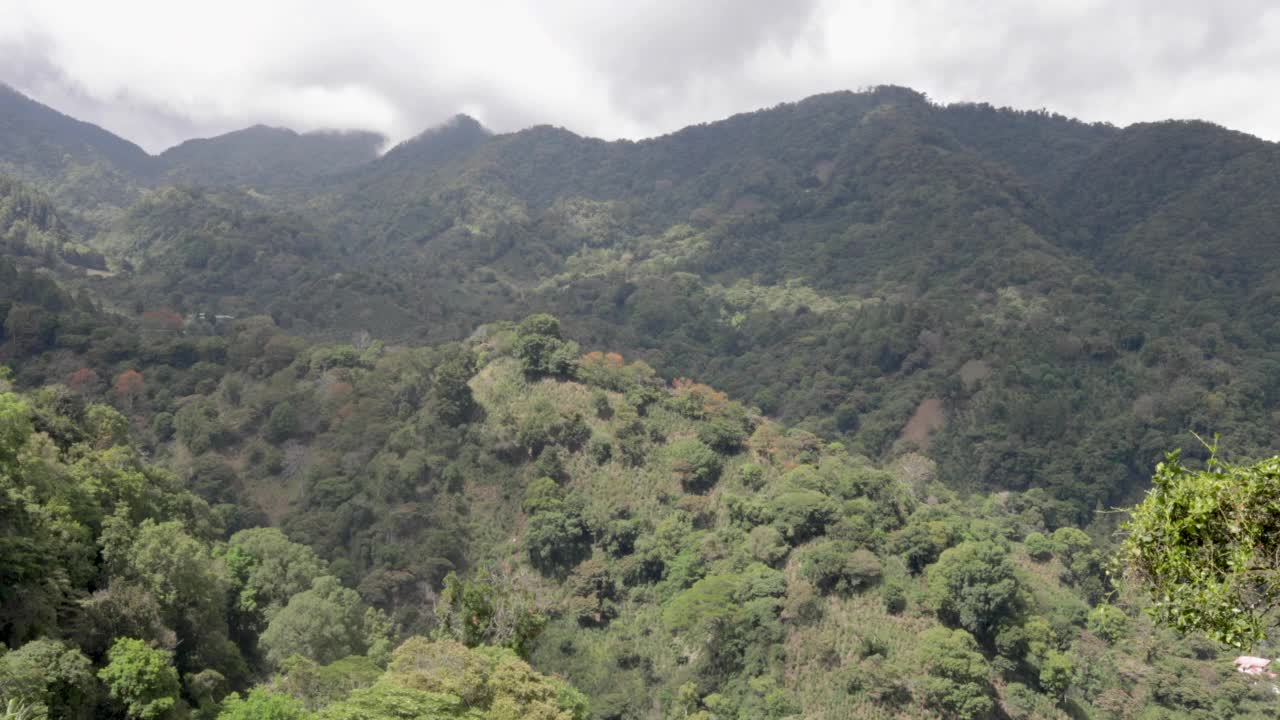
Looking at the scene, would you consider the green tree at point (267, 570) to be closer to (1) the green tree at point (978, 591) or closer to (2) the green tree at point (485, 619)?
(2) the green tree at point (485, 619)

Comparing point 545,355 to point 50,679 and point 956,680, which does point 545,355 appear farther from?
point 50,679

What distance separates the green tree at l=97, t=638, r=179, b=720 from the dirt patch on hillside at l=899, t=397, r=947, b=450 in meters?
68.9

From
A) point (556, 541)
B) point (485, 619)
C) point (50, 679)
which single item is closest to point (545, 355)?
point (556, 541)

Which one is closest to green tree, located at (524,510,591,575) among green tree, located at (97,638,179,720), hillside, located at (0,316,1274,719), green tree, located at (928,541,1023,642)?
hillside, located at (0,316,1274,719)

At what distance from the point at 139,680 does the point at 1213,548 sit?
71.0 ft

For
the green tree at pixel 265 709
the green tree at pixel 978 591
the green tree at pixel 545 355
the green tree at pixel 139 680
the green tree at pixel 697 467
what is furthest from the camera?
the green tree at pixel 545 355

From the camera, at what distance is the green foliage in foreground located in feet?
25.1

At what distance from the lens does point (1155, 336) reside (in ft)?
255

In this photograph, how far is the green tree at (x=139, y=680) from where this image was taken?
1806cm

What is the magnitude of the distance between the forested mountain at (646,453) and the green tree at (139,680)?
0.10m

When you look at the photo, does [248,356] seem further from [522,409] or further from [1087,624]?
[1087,624]

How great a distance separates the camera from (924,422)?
7844 centimetres

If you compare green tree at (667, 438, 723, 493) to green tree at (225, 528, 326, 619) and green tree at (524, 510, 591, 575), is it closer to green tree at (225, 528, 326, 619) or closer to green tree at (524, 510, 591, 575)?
green tree at (524, 510, 591, 575)

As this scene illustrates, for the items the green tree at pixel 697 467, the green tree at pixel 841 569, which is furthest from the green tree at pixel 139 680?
the green tree at pixel 697 467
